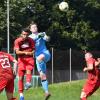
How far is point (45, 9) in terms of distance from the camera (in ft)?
176

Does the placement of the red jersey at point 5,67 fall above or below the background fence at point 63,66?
above

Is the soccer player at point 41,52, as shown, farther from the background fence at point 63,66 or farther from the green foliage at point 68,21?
the green foliage at point 68,21

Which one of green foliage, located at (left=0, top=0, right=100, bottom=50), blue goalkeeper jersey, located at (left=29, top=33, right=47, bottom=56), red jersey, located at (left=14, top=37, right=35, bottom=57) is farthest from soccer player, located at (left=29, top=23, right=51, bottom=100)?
green foliage, located at (left=0, top=0, right=100, bottom=50)

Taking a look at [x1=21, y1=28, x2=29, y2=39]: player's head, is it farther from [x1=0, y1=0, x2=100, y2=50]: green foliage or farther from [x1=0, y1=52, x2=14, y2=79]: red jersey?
[x1=0, y1=0, x2=100, y2=50]: green foliage

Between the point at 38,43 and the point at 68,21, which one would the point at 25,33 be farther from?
the point at 68,21

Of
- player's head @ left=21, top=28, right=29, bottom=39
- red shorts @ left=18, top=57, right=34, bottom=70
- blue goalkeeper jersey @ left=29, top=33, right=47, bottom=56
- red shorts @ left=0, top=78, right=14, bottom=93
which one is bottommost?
red shorts @ left=0, top=78, right=14, bottom=93

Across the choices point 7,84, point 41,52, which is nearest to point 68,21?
point 41,52

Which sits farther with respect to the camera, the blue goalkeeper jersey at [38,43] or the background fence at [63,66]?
the background fence at [63,66]

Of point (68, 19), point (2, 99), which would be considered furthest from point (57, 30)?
point (2, 99)

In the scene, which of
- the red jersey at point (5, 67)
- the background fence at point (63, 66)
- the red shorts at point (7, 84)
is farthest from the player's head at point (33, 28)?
the background fence at point (63, 66)

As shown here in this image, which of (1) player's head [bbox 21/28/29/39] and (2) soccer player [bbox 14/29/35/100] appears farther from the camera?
(2) soccer player [bbox 14/29/35/100]

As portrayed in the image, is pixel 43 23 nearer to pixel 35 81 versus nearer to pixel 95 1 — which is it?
pixel 95 1

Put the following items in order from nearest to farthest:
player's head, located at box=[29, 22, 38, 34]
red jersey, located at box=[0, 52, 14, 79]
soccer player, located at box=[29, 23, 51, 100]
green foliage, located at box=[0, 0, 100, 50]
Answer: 1. red jersey, located at box=[0, 52, 14, 79]
2. player's head, located at box=[29, 22, 38, 34]
3. soccer player, located at box=[29, 23, 51, 100]
4. green foliage, located at box=[0, 0, 100, 50]

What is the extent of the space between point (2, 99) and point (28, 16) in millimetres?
31645
